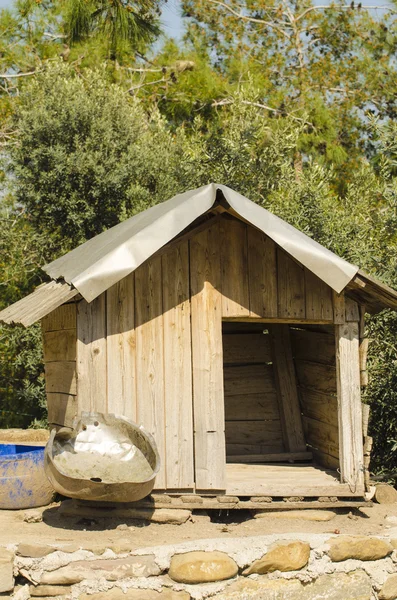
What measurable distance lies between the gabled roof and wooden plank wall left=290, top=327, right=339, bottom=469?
1.54m

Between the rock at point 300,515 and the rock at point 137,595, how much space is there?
1.29 meters

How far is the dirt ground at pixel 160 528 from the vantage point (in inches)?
215

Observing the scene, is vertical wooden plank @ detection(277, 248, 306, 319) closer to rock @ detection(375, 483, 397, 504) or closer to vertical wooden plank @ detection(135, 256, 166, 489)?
vertical wooden plank @ detection(135, 256, 166, 489)

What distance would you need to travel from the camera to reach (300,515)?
6.29 meters

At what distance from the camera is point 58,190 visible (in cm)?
1183

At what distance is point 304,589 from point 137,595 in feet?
4.17

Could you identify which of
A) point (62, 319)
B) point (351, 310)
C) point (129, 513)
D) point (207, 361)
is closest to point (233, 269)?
point (207, 361)

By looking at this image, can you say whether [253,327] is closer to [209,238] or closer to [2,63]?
[209,238]

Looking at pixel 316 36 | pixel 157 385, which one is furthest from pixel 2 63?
pixel 157 385

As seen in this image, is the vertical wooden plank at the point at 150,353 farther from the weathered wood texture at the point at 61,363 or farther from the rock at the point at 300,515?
the rock at the point at 300,515

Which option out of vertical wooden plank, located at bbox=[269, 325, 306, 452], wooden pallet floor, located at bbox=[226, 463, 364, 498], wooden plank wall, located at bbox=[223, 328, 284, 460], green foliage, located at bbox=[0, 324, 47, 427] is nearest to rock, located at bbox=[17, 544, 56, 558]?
wooden pallet floor, located at bbox=[226, 463, 364, 498]

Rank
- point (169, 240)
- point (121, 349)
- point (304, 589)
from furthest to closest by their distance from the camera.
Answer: point (121, 349) < point (169, 240) < point (304, 589)

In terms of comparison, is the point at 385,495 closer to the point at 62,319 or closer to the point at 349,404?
the point at 349,404

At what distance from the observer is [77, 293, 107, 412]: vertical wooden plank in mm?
5965
